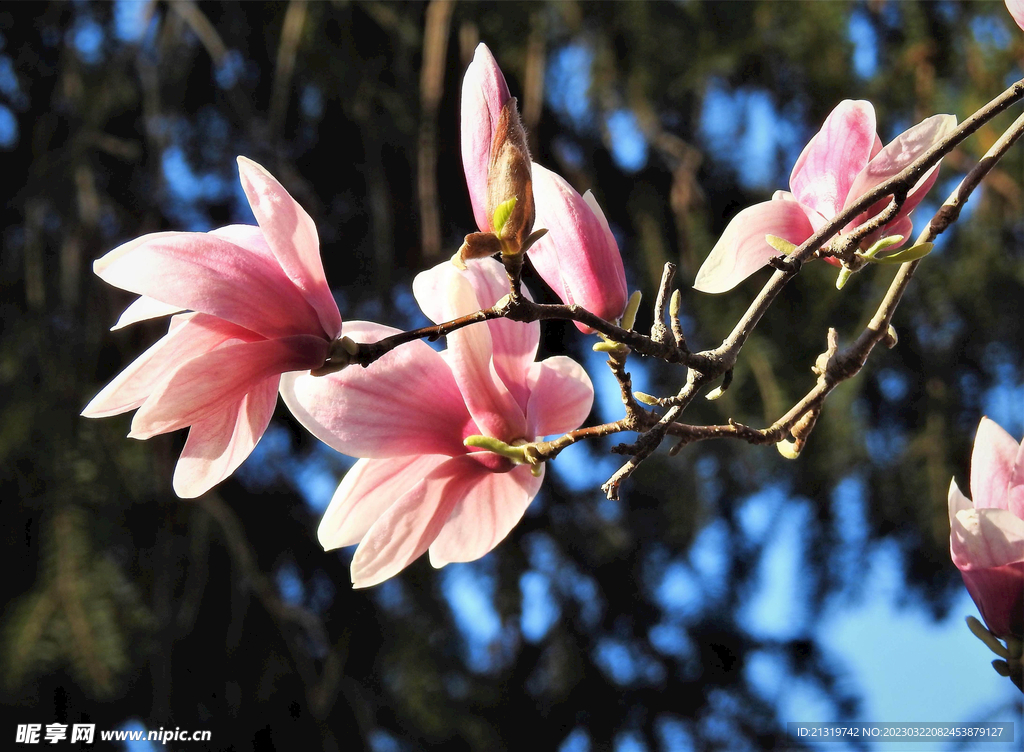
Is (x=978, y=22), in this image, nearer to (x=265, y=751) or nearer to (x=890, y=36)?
(x=890, y=36)

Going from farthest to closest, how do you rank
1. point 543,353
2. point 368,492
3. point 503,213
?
1. point 543,353
2. point 368,492
3. point 503,213

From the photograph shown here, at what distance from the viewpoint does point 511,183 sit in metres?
0.29

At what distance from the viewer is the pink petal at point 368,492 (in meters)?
0.38

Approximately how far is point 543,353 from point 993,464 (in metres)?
0.79

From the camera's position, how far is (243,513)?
1.31m

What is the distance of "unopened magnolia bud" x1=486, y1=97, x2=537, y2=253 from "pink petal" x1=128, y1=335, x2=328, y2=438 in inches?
3.3

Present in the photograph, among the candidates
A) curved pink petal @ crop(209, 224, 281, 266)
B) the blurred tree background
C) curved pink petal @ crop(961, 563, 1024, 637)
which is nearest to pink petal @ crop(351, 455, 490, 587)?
curved pink petal @ crop(209, 224, 281, 266)

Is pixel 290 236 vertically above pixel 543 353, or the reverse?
pixel 290 236

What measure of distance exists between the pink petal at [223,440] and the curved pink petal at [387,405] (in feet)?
0.05

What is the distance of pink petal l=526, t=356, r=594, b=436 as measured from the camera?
1.28ft

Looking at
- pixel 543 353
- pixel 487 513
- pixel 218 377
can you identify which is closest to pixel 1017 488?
pixel 487 513

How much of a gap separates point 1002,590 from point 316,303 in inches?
11.7

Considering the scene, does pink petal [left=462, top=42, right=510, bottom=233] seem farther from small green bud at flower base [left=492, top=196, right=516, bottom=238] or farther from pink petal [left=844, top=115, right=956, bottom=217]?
pink petal [left=844, top=115, right=956, bottom=217]

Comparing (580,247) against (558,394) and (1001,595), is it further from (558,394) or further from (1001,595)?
(1001,595)
